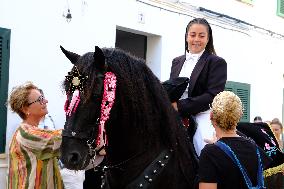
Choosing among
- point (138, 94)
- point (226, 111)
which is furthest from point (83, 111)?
point (226, 111)

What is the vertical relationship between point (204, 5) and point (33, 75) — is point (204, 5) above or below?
above

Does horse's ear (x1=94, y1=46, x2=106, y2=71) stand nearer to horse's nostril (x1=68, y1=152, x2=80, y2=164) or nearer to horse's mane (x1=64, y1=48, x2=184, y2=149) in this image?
horse's mane (x1=64, y1=48, x2=184, y2=149)

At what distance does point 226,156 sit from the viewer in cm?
310

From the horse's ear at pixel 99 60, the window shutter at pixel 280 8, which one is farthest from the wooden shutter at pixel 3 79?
the window shutter at pixel 280 8

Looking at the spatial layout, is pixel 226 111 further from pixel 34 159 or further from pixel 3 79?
pixel 3 79

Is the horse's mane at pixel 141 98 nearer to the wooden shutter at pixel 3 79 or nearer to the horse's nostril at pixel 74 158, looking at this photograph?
the horse's nostril at pixel 74 158

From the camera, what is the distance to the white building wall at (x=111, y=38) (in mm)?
6281

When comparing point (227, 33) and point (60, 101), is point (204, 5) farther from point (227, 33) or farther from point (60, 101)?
point (60, 101)

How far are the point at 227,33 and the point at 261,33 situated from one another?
163cm

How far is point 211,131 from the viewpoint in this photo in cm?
385

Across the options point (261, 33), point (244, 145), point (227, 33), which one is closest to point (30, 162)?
point (244, 145)

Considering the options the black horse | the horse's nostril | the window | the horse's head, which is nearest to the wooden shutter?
the black horse

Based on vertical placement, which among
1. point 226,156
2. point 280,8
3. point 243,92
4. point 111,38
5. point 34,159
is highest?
point 280,8

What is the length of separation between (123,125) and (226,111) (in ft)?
2.31
